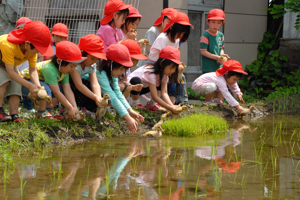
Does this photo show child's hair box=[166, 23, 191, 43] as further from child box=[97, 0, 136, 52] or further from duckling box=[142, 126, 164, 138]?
duckling box=[142, 126, 164, 138]

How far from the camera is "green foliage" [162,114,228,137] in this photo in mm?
4742

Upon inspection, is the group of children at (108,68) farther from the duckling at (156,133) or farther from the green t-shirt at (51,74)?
the duckling at (156,133)

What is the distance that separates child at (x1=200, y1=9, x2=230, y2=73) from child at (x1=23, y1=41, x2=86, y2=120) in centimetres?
285

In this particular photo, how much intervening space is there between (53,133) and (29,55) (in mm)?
884

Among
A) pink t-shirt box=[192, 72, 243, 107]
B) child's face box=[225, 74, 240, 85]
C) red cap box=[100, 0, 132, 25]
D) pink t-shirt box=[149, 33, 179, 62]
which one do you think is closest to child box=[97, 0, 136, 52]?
red cap box=[100, 0, 132, 25]

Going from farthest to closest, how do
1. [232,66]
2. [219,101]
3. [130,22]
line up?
[219,101] < [232,66] < [130,22]

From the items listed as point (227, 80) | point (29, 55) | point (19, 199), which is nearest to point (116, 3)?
point (29, 55)

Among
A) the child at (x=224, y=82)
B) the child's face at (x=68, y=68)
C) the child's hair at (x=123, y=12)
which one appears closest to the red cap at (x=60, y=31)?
the child's hair at (x=123, y=12)

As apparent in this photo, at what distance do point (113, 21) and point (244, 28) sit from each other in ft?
15.5

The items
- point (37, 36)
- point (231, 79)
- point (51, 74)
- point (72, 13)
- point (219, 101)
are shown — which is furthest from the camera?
point (72, 13)

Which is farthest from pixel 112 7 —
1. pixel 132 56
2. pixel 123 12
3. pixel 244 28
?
pixel 244 28

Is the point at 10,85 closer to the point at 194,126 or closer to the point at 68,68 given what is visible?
the point at 68,68

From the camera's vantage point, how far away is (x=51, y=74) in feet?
14.6

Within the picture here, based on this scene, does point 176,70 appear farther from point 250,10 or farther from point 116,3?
point 250,10
